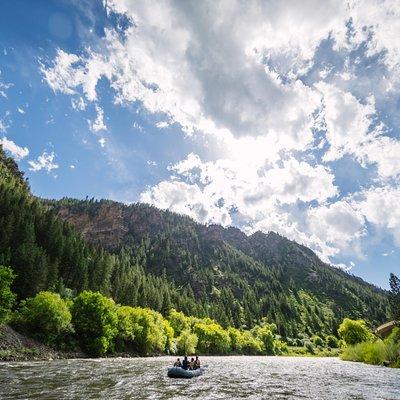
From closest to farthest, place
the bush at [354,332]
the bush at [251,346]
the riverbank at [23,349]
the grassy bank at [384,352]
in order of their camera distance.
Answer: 1. the riverbank at [23,349]
2. the grassy bank at [384,352]
3. the bush at [354,332]
4. the bush at [251,346]

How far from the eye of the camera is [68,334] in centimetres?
7706

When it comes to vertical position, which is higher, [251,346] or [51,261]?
[51,261]

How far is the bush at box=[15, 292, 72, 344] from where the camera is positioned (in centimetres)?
7116

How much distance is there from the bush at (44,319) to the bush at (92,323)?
204 inches

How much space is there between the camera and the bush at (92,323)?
78438mm

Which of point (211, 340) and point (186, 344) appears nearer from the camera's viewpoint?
point (186, 344)

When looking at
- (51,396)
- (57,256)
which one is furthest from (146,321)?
(51,396)

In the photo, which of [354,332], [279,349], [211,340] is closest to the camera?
[354,332]

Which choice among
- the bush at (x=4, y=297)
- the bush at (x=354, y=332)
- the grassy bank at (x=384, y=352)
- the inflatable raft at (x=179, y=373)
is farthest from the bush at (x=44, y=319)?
the bush at (x=354, y=332)

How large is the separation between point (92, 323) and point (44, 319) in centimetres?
1082

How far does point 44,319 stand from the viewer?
236 ft

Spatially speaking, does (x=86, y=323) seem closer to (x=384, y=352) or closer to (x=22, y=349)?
(x=22, y=349)

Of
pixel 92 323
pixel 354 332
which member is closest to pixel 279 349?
pixel 354 332

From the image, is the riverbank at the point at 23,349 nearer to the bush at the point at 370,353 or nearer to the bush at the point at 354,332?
the bush at the point at 370,353
